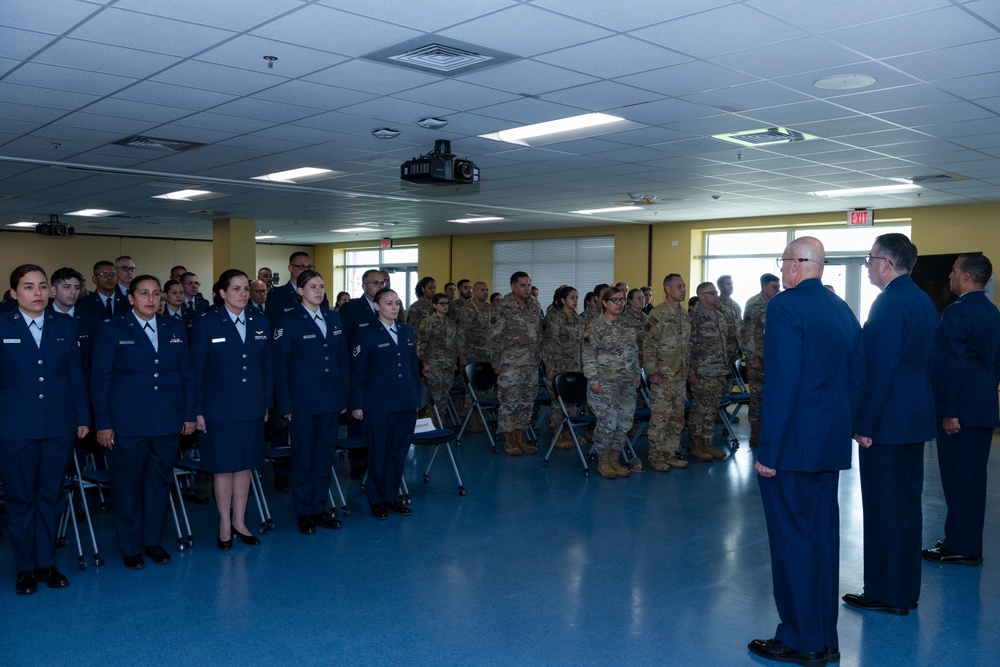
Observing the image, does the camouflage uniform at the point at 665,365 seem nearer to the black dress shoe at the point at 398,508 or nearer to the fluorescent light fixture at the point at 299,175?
the black dress shoe at the point at 398,508

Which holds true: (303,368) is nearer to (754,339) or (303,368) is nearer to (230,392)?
(230,392)

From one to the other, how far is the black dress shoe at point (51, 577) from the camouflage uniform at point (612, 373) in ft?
13.6

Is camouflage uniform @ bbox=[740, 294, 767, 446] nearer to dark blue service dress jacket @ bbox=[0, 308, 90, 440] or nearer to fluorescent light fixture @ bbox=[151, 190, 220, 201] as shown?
dark blue service dress jacket @ bbox=[0, 308, 90, 440]

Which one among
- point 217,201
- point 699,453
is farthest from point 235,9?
point 217,201

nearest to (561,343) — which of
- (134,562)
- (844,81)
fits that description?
(844,81)

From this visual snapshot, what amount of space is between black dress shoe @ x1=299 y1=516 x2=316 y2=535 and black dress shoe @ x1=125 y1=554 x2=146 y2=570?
1.02 metres

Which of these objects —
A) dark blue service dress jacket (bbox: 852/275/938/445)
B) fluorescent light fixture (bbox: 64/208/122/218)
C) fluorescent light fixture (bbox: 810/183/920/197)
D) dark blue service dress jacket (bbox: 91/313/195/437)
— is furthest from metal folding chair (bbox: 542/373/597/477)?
fluorescent light fixture (bbox: 64/208/122/218)

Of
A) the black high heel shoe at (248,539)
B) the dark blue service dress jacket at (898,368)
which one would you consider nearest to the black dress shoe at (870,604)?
the dark blue service dress jacket at (898,368)

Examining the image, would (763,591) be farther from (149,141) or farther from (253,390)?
(149,141)

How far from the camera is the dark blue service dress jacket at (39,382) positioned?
4.16m

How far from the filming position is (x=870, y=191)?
1045cm

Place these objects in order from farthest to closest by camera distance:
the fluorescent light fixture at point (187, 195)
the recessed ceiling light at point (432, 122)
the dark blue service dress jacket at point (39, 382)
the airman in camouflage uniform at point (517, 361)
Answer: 1. the fluorescent light fixture at point (187, 195)
2. the airman in camouflage uniform at point (517, 361)
3. the recessed ceiling light at point (432, 122)
4. the dark blue service dress jacket at point (39, 382)

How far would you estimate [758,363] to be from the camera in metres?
8.66

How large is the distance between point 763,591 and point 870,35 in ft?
9.92
